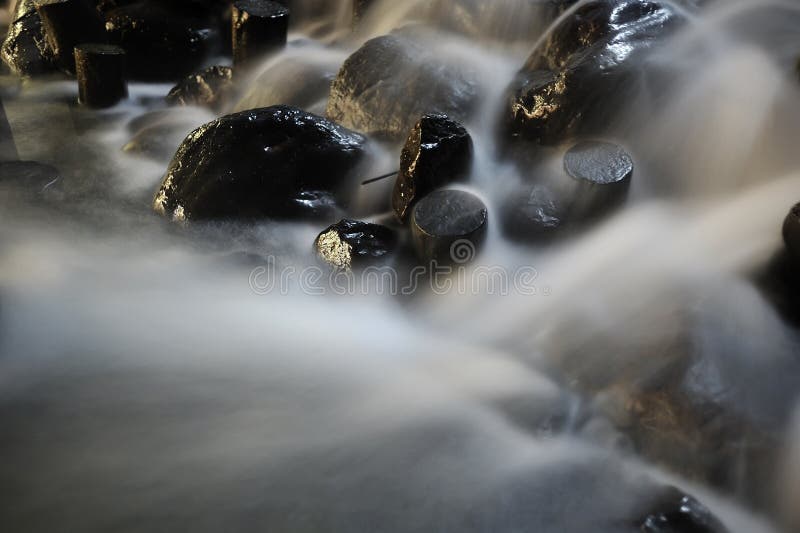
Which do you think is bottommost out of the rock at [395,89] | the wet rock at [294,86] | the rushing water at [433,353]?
the rushing water at [433,353]

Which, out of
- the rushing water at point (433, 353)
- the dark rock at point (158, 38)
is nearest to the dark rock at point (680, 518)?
the rushing water at point (433, 353)

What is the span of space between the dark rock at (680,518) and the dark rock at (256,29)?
6.00m

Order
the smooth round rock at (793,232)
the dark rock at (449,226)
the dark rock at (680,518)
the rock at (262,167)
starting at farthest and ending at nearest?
the rock at (262,167) → the dark rock at (449,226) → the smooth round rock at (793,232) → the dark rock at (680,518)

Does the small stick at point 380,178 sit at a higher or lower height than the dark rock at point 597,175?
lower

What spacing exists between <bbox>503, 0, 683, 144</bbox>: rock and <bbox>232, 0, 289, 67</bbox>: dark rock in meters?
3.02

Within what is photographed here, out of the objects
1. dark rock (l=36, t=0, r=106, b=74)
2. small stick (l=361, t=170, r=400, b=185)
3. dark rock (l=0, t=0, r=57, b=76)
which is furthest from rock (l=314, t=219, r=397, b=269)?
dark rock (l=0, t=0, r=57, b=76)

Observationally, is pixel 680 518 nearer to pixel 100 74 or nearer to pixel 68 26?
pixel 100 74

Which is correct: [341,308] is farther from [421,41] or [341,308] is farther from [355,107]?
[421,41]

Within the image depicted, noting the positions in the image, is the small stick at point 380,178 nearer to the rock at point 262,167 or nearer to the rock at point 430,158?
the rock at point 262,167

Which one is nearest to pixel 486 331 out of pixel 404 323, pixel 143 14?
pixel 404 323

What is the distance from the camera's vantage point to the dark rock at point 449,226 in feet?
13.9

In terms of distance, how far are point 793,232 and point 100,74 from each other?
6.60 m

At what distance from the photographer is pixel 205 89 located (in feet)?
23.1

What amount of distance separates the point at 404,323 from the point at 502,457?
1.29m
